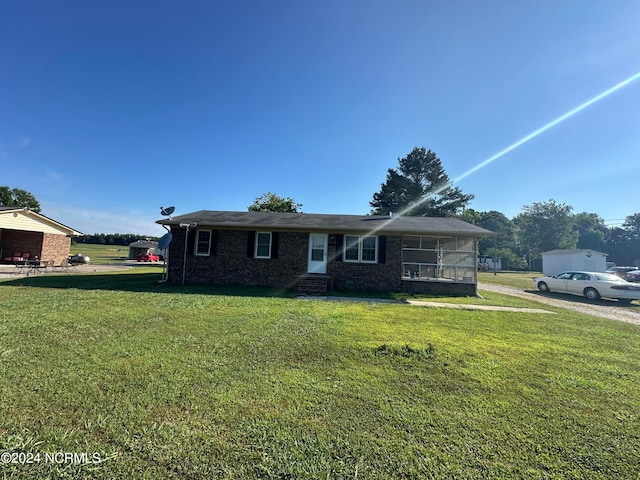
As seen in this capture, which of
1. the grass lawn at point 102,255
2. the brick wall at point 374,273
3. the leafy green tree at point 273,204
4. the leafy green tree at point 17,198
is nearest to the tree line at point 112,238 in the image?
the grass lawn at point 102,255

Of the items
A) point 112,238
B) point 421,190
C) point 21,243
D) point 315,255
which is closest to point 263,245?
point 315,255

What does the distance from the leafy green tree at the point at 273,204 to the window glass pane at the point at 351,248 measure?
23557 mm

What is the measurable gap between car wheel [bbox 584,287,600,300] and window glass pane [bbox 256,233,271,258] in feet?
48.1

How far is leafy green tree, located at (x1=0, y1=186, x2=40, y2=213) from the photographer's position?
4153 centimetres

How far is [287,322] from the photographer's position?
598 centimetres

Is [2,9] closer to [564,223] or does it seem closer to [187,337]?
[187,337]

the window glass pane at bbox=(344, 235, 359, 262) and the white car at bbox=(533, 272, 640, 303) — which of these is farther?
the window glass pane at bbox=(344, 235, 359, 262)

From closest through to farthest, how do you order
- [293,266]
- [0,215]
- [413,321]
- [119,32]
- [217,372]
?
[217,372] → [413,321] → [119,32] → [293,266] → [0,215]

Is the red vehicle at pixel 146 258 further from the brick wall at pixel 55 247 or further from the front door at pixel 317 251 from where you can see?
the front door at pixel 317 251

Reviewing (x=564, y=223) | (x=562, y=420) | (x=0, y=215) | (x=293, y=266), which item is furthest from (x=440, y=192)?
(x=0, y=215)

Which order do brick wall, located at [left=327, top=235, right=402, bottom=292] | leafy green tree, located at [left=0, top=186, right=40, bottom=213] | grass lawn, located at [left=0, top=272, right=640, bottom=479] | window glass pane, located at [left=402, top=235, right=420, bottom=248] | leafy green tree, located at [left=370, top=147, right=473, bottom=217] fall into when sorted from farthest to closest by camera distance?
leafy green tree, located at [left=0, top=186, right=40, bottom=213] < leafy green tree, located at [left=370, top=147, right=473, bottom=217] < window glass pane, located at [left=402, top=235, right=420, bottom=248] < brick wall, located at [left=327, top=235, right=402, bottom=292] < grass lawn, located at [left=0, top=272, right=640, bottom=479]

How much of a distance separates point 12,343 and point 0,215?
58.8ft

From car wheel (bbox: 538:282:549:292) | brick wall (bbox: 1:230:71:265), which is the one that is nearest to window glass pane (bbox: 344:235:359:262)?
car wheel (bbox: 538:282:549:292)

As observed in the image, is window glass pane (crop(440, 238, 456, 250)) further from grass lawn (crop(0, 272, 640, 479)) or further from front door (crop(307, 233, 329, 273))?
grass lawn (crop(0, 272, 640, 479))
